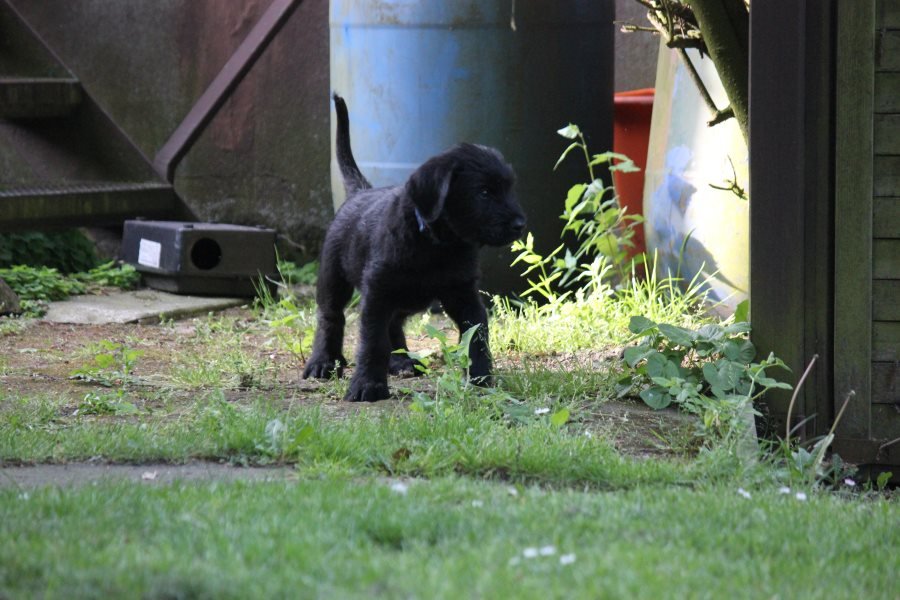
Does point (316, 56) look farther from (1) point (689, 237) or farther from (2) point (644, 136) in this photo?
(1) point (689, 237)

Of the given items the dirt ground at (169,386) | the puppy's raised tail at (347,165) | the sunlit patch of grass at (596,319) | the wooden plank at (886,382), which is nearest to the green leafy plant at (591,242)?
the sunlit patch of grass at (596,319)

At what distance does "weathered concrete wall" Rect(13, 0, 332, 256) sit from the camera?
353 inches

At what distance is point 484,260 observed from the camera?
738 cm

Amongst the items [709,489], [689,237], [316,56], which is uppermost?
[316,56]

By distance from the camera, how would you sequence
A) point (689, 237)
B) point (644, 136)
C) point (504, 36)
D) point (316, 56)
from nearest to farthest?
point (689, 237) → point (504, 36) → point (644, 136) → point (316, 56)

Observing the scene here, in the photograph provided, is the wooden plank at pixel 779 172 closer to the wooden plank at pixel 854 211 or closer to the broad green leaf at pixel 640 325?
the wooden plank at pixel 854 211

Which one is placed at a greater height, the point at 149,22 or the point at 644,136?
the point at 149,22

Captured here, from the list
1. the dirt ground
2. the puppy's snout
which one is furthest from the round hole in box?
the puppy's snout

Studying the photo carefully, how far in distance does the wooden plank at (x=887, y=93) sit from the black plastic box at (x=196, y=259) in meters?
4.68

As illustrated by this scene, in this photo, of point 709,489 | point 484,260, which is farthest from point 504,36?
point 709,489

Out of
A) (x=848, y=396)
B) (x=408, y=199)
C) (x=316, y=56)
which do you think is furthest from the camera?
(x=316, y=56)

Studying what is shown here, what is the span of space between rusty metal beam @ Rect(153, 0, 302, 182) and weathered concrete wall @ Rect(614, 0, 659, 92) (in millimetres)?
2398

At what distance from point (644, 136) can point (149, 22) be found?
3.87 m

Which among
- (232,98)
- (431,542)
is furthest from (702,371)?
(232,98)
